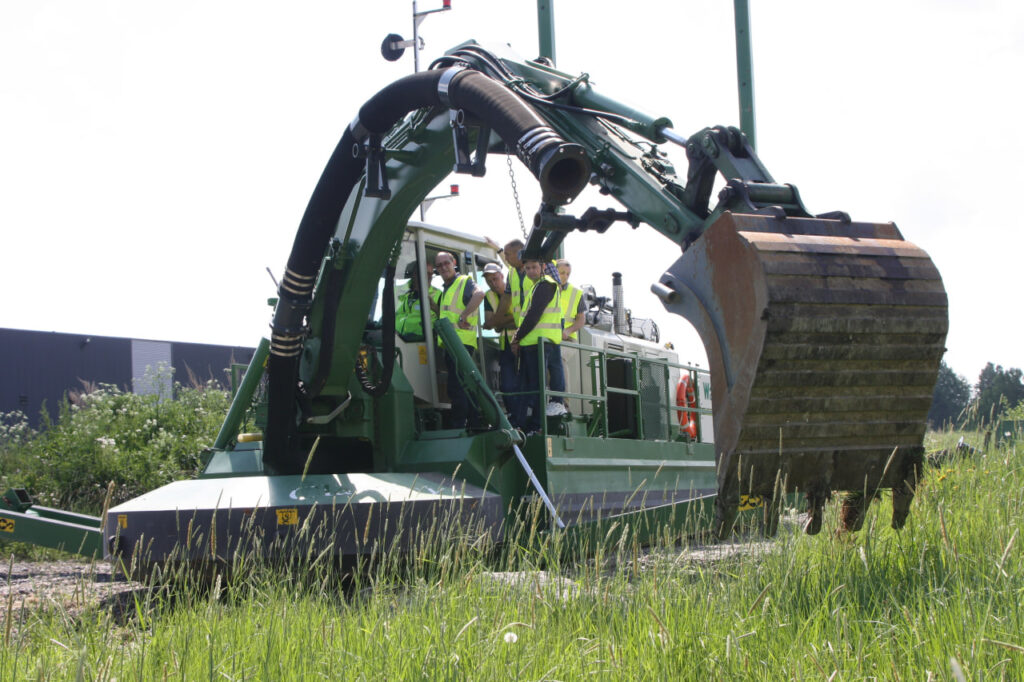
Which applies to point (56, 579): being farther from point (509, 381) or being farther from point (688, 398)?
point (688, 398)

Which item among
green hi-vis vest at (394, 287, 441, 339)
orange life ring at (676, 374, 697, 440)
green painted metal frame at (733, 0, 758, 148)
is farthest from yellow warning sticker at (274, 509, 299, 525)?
green painted metal frame at (733, 0, 758, 148)

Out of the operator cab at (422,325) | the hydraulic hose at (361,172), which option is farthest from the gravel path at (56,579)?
the operator cab at (422,325)

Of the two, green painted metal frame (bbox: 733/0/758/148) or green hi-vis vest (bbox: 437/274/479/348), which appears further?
green painted metal frame (bbox: 733/0/758/148)

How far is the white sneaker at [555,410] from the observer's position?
8820 millimetres

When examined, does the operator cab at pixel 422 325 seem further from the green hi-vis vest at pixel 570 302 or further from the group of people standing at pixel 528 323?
the green hi-vis vest at pixel 570 302

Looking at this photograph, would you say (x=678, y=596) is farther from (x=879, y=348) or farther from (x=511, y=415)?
(x=511, y=415)

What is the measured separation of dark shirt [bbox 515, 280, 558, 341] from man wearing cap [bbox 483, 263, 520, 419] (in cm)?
33

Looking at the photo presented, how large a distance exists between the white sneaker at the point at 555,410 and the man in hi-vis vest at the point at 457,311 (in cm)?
75

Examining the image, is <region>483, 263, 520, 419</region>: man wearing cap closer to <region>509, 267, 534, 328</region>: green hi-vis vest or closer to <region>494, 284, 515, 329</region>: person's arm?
<region>494, 284, 515, 329</region>: person's arm

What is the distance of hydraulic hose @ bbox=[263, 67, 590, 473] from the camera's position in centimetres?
525

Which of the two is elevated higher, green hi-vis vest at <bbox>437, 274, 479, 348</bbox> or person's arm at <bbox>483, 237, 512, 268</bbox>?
person's arm at <bbox>483, 237, 512, 268</bbox>

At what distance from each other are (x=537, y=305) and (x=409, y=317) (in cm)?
113

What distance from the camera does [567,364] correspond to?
33.7ft

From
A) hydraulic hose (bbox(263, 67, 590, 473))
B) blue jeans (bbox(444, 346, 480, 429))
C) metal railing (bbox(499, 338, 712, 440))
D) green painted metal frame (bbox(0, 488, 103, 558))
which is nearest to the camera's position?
hydraulic hose (bbox(263, 67, 590, 473))
